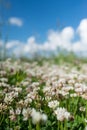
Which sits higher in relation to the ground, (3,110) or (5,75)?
(5,75)

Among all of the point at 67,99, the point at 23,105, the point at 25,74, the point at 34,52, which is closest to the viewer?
the point at 23,105

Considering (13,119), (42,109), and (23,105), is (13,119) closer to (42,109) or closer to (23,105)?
(23,105)

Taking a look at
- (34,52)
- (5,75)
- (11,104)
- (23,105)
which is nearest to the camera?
(23,105)

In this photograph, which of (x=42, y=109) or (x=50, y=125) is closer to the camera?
(x=50, y=125)

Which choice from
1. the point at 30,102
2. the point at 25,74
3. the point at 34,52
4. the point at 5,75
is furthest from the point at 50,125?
the point at 34,52

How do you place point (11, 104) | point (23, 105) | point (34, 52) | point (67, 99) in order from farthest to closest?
point (34, 52) → point (67, 99) → point (11, 104) → point (23, 105)

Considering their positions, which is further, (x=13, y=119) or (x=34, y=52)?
(x=34, y=52)

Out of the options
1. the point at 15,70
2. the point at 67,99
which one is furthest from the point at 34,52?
the point at 67,99

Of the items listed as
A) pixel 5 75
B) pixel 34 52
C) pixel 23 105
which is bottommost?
pixel 23 105

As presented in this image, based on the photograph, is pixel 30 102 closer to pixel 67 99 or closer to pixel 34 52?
pixel 67 99
